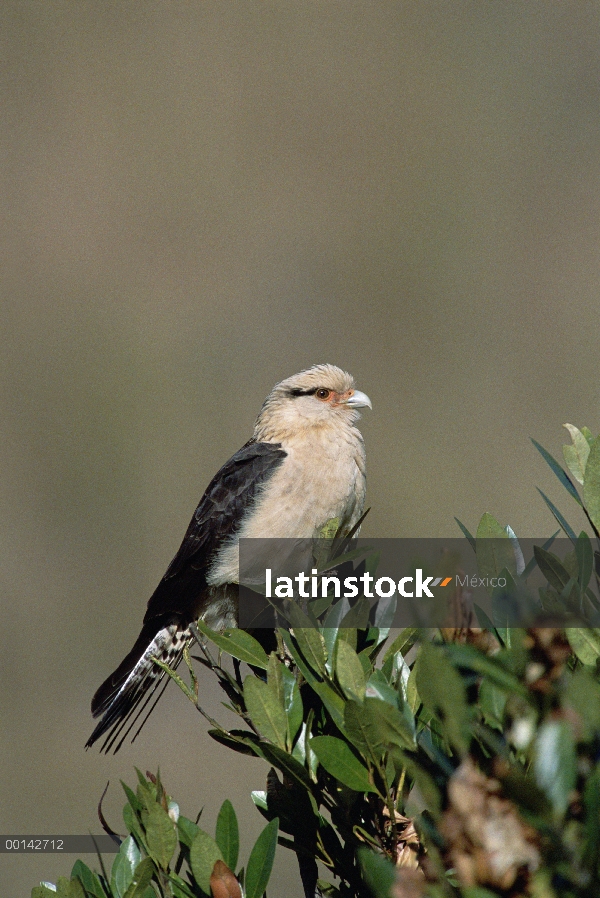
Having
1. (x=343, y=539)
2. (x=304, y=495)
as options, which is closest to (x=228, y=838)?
(x=343, y=539)

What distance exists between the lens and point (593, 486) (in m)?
1.46

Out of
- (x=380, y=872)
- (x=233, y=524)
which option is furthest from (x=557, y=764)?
(x=233, y=524)

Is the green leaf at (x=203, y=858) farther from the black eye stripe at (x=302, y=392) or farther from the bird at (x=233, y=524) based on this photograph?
the black eye stripe at (x=302, y=392)

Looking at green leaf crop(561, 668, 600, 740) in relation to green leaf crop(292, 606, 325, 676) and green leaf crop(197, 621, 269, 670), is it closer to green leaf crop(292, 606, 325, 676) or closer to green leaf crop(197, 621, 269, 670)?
green leaf crop(292, 606, 325, 676)

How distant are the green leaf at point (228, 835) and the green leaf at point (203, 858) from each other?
47 millimetres

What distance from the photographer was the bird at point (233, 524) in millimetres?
3893

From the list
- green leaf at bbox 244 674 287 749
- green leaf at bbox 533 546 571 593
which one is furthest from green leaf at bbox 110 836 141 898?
green leaf at bbox 533 546 571 593

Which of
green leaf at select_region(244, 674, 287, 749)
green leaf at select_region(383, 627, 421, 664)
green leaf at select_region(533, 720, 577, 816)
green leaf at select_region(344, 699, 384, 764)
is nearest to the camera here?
green leaf at select_region(533, 720, 577, 816)

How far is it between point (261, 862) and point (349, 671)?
306 millimetres

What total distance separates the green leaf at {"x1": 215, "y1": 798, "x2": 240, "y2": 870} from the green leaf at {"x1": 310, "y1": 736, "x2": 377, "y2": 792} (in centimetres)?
20

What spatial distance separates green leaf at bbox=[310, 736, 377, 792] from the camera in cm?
127

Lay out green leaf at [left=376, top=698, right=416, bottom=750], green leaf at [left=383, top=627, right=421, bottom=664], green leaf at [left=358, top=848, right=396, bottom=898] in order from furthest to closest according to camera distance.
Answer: green leaf at [left=383, top=627, right=421, bottom=664]
green leaf at [left=376, top=698, right=416, bottom=750]
green leaf at [left=358, top=848, right=396, bottom=898]

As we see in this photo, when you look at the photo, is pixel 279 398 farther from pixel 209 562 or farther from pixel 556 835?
pixel 556 835

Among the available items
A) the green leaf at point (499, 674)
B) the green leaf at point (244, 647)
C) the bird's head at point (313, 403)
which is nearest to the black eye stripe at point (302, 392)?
the bird's head at point (313, 403)
